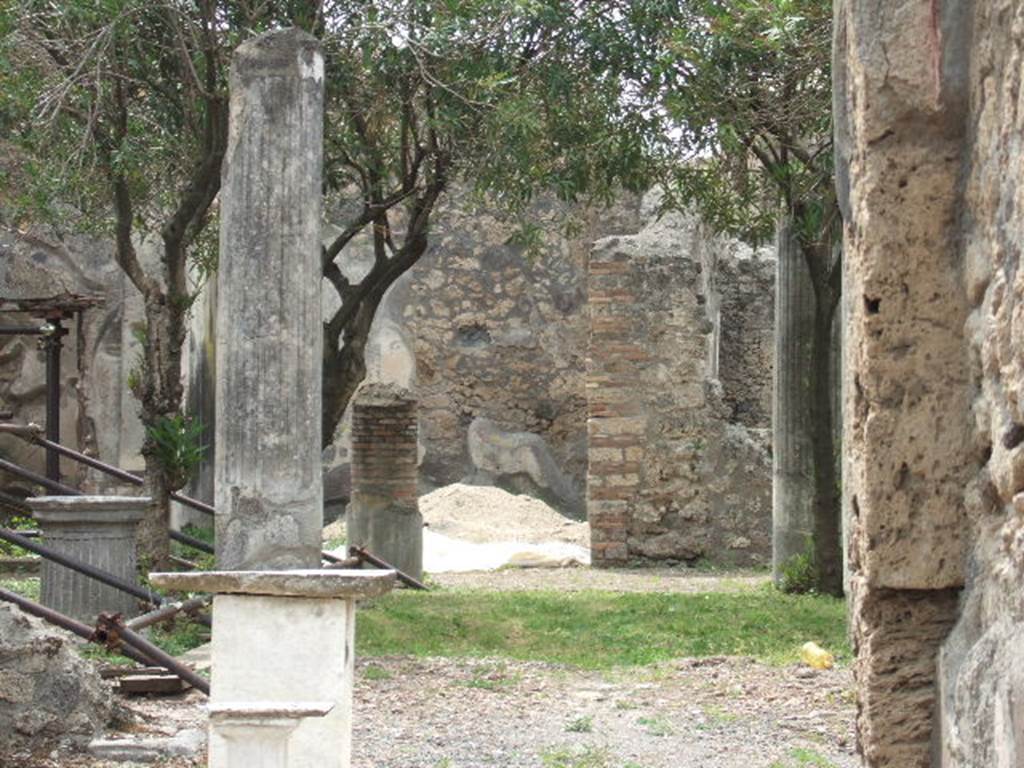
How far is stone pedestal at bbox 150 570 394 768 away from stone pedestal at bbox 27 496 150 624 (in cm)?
358

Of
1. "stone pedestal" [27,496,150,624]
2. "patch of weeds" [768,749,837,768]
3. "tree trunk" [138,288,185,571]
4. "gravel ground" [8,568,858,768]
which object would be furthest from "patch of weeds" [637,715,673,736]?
"tree trunk" [138,288,185,571]

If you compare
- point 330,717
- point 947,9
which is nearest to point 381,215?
point 330,717

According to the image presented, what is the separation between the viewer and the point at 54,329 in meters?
10.3

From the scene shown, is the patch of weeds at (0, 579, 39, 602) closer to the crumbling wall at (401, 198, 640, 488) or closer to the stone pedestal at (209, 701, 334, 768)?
the stone pedestal at (209, 701, 334, 768)

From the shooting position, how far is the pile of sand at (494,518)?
17.4 meters

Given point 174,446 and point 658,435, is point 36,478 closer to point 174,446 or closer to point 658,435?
point 174,446

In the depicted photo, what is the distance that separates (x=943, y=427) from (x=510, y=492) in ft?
56.8

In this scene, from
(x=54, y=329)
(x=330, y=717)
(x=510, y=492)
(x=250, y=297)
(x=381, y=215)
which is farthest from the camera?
(x=510, y=492)

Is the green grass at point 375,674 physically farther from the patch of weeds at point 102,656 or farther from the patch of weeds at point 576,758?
the patch of weeds at point 576,758

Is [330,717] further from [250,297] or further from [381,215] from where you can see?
[381,215]

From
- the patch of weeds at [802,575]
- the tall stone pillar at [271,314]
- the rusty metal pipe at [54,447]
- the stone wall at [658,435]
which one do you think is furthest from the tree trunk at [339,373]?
the stone wall at [658,435]

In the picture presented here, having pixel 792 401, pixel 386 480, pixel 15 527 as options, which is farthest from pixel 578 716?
pixel 15 527

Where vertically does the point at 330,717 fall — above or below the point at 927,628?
below

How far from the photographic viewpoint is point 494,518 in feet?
59.6
